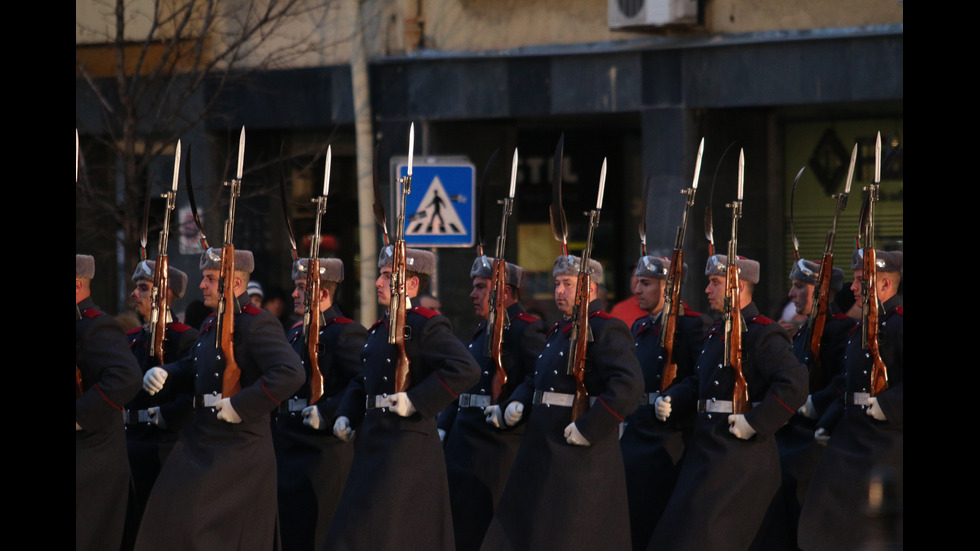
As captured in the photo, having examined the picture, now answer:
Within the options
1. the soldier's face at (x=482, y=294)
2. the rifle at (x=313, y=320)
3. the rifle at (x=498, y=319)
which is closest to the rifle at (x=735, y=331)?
the rifle at (x=498, y=319)

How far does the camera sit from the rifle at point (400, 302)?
845 centimetres

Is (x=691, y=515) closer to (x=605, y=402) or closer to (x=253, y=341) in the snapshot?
(x=605, y=402)

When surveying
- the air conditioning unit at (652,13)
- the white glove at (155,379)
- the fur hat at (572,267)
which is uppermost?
the air conditioning unit at (652,13)

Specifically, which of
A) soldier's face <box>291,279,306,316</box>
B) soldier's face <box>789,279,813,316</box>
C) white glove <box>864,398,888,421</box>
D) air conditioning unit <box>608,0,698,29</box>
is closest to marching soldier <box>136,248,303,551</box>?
soldier's face <box>291,279,306,316</box>

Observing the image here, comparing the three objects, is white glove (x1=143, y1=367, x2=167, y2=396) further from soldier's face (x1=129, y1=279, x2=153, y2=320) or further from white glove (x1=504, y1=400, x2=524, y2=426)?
white glove (x1=504, y1=400, x2=524, y2=426)

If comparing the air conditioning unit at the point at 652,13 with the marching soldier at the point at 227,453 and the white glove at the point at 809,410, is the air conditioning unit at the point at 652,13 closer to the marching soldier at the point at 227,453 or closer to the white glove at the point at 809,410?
the white glove at the point at 809,410

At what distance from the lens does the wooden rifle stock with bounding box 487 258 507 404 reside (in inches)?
376

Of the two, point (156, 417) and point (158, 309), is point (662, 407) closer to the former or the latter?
point (156, 417)

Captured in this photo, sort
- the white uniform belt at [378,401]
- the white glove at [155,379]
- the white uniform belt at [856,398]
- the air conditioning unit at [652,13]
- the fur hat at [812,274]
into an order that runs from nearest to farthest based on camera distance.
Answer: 1. the white uniform belt at [378,401]
2. the white glove at [155,379]
3. the white uniform belt at [856,398]
4. the fur hat at [812,274]
5. the air conditioning unit at [652,13]

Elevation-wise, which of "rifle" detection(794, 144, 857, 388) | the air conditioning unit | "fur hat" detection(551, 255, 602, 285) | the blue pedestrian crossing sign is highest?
the air conditioning unit

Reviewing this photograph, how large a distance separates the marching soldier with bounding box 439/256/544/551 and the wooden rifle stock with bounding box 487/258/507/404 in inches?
0.8

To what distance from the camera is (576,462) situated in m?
8.31

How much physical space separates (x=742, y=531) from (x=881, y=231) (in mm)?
7032
